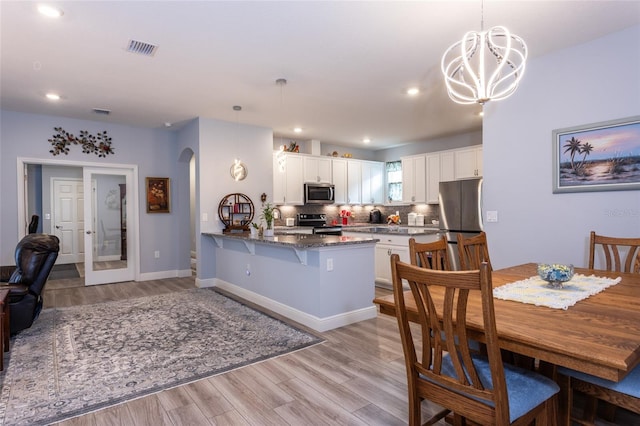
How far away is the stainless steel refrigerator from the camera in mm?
4773

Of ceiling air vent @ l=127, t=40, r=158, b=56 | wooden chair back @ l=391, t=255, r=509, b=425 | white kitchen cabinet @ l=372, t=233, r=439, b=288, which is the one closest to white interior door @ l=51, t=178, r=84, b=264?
ceiling air vent @ l=127, t=40, r=158, b=56

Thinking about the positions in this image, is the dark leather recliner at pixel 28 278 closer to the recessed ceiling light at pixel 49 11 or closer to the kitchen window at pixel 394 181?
the recessed ceiling light at pixel 49 11

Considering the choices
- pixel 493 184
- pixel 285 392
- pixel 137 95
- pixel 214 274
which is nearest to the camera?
pixel 285 392

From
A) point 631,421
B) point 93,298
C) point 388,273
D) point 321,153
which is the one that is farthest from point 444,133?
point 93,298

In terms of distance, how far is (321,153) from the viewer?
768cm

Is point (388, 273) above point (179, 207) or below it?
below

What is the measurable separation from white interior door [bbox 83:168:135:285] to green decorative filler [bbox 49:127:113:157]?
1.04 feet

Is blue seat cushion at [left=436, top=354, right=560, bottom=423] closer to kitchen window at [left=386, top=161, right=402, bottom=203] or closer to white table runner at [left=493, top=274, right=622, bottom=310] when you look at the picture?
white table runner at [left=493, top=274, right=622, bottom=310]

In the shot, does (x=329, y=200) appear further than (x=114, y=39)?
Yes

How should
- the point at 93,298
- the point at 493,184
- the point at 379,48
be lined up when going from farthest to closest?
the point at 93,298, the point at 493,184, the point at 379,48

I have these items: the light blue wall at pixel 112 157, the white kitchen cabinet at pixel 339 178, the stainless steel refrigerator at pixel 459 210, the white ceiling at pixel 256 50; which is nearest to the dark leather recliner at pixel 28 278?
the white ceiling at pixel 256 50

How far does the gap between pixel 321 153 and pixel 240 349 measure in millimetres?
5284

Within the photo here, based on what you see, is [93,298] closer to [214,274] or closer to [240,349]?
[214,274]

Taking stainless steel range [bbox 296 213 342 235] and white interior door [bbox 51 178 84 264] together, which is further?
white interior door [bbox 51 178 84 264]
